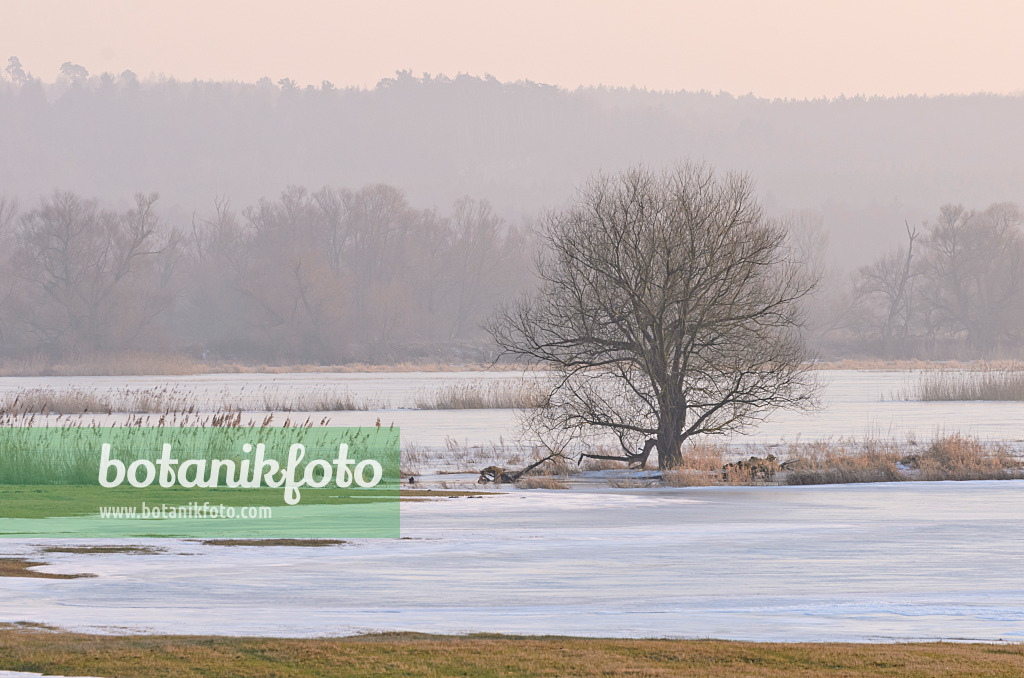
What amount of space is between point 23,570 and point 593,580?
19.8ft

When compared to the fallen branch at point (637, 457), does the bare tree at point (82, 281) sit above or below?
above

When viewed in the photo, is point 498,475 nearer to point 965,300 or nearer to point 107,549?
point 107,549

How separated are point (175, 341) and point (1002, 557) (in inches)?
3668

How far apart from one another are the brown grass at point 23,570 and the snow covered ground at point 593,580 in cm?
31

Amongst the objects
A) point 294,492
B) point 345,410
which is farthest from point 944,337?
point 294,492

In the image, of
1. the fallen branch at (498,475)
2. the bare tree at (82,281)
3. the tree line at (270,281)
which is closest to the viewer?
the fallen branch at (498,475)

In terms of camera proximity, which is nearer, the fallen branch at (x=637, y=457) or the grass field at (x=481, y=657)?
the grass field at (x=481, y=657)

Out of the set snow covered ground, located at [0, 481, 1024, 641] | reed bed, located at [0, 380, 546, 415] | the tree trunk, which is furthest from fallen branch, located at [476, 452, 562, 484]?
reed bed, located at [0, 380, 546, 415]

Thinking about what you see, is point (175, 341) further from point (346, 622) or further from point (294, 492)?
point (346, 622)

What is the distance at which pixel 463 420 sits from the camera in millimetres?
45469

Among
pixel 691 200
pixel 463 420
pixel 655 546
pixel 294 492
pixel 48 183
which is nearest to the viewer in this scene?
pixel 655 546

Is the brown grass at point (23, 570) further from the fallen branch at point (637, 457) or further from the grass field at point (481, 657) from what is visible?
the fallen branch at point (637, 457)

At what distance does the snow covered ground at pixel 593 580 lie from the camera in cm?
1199

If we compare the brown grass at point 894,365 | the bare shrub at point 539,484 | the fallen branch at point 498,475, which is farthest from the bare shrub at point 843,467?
the brown grass at point 894,365
